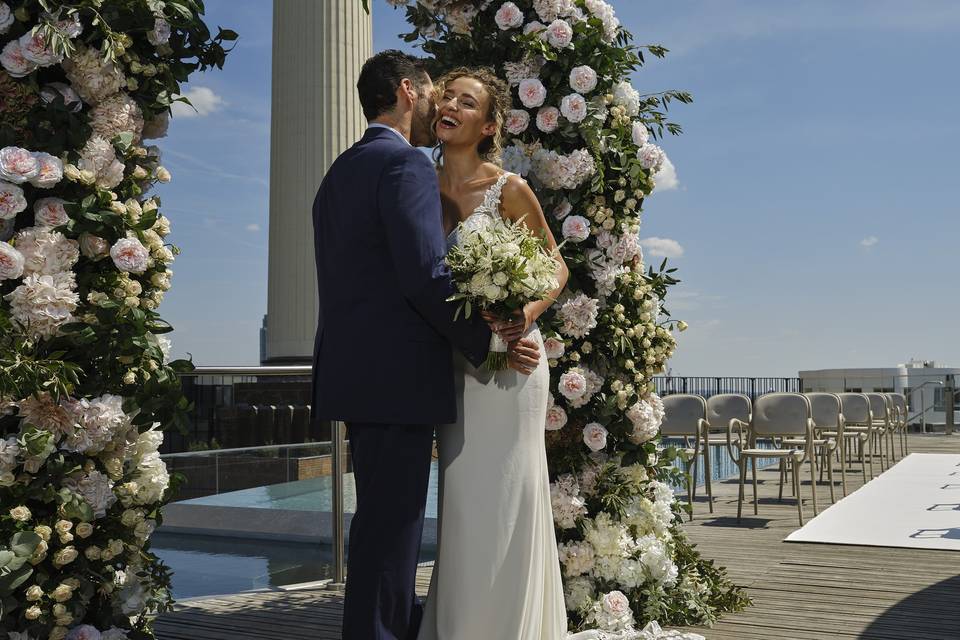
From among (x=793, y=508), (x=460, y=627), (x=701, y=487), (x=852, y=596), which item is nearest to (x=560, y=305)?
(x=460, y=627)

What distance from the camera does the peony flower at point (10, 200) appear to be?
278 centimetres

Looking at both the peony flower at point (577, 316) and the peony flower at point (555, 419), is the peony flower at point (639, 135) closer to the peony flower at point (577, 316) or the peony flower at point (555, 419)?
the peony flower at point (577, 316)

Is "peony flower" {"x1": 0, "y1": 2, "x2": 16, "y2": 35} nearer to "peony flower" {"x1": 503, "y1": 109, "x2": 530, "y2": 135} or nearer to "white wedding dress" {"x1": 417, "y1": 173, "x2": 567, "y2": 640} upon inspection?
"white wedding dress" {"x1": 417, "y1": 173, "x2": 567, "y2": 640}

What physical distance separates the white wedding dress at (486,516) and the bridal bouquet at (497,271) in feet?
0.56

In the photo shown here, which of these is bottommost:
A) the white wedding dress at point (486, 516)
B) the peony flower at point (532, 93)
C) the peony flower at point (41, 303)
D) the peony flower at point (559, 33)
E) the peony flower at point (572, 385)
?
the white wedding dress at point (486, 516)

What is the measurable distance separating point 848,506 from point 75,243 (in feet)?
27.3

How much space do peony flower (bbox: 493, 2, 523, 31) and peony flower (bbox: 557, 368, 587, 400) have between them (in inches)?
65.3

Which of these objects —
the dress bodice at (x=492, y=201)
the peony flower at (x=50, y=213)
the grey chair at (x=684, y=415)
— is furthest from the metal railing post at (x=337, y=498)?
the grey chair at (x=684, y=415)

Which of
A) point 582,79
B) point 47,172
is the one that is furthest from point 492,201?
point 47,172

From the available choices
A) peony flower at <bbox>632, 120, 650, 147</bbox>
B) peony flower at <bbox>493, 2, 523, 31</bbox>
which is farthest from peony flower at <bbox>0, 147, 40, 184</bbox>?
peony flower at <bbox>632, 120, 650, 147</bbox>

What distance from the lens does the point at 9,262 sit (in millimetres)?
2727

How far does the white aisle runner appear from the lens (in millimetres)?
7141

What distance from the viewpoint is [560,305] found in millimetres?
4270

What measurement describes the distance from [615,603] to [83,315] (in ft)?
8.44
